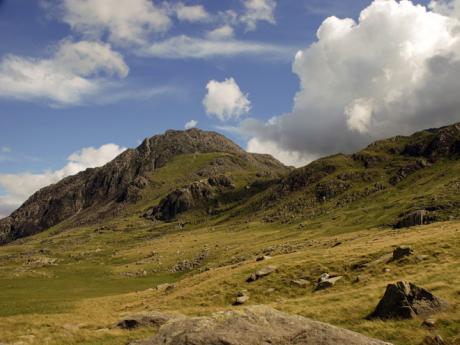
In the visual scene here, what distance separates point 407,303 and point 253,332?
43.1 ft

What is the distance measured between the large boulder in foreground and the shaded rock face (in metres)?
10.4

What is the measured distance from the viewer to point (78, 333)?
31.4 metres

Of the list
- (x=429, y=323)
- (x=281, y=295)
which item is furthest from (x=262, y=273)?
(x=429, y=323)

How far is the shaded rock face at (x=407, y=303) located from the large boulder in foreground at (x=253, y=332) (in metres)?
10.4

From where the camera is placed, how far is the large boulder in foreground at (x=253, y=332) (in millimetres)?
16484

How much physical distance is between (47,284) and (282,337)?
9473 centimetres

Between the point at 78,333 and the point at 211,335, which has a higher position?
the point at 211,335

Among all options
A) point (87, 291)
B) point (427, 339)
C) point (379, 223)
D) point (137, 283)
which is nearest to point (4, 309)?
point (87, 291)

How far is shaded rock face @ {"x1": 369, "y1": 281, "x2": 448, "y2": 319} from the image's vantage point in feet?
83.9

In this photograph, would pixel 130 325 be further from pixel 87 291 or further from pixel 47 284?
pixel 47 284

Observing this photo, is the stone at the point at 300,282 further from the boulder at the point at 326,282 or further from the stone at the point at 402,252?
the stone at the point at 402,252

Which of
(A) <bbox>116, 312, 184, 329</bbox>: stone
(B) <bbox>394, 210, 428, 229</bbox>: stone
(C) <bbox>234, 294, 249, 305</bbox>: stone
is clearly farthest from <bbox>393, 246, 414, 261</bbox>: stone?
(B) <bbox>394, 210, 428, 229</bbox>: stone

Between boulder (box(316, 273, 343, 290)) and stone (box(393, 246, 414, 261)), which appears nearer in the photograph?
boulder (box(316, 273, 343, 290))

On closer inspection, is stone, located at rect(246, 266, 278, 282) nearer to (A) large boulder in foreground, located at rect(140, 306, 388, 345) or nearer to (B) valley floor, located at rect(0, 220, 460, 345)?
(B) valley floor, located at rect(0, 220, 460, 345)
